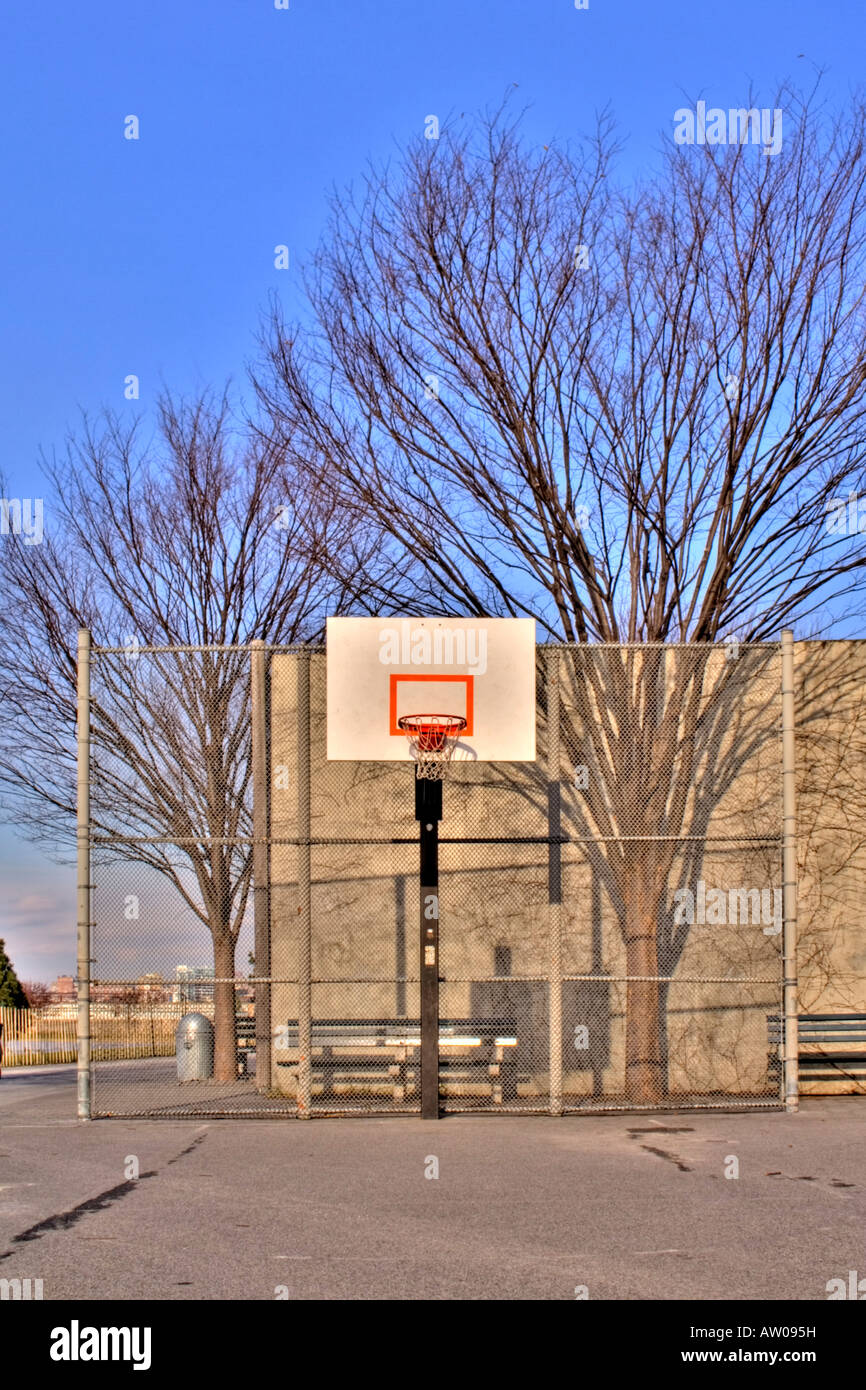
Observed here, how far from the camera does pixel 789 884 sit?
40.6 ft

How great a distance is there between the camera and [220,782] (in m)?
17.2

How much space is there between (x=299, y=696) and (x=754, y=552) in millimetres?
4901

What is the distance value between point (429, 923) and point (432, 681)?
222cm

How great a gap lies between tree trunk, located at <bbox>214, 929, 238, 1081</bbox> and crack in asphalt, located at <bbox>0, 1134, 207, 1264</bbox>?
18.1ft

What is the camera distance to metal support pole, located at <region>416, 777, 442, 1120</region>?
12070 millimetres

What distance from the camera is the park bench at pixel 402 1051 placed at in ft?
43.7

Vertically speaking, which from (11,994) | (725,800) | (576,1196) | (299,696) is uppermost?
(299,696)

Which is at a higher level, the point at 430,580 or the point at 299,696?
the point at 430,580

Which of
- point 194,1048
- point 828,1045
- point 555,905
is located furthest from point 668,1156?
point 194,1048

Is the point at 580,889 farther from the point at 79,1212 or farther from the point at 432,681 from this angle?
the point at 79,1212

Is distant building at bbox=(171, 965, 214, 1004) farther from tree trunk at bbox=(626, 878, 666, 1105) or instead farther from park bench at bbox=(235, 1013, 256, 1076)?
tree trunk at bbox=(626, 878, 666, 1105)
